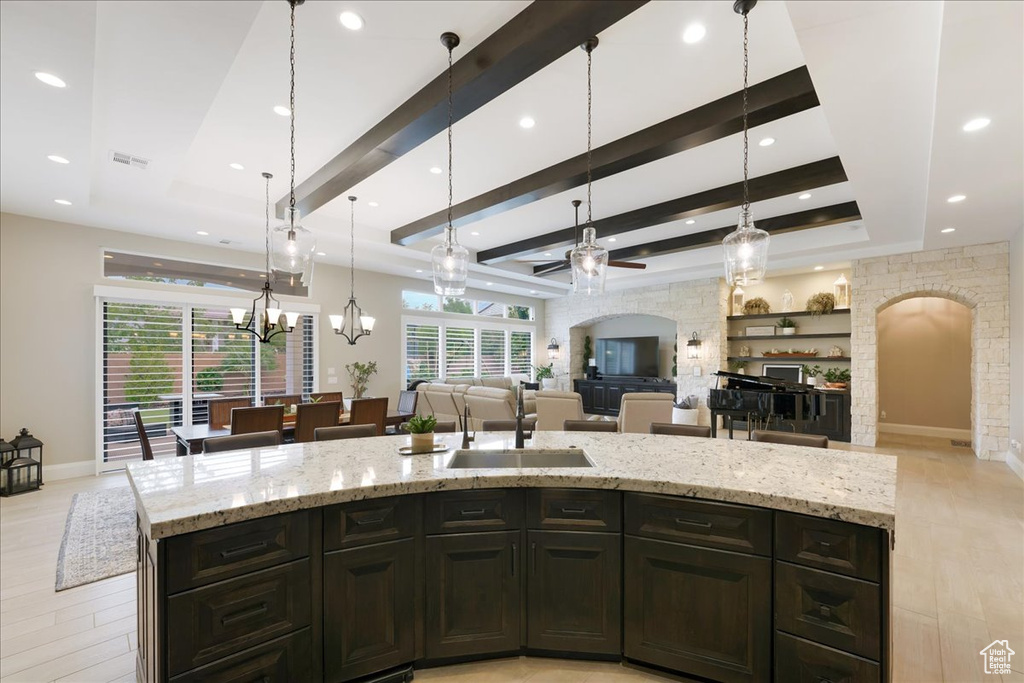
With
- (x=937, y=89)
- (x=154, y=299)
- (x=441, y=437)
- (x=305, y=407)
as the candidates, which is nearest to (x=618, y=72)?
(x=937, y=89)

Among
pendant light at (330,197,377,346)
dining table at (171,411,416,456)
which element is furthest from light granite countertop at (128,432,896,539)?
pendant light at (330,197,377,346)

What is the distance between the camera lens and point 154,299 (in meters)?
5.93

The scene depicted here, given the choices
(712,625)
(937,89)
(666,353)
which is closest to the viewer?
(712,625)

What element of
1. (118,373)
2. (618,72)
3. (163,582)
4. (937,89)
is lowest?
(163,582)

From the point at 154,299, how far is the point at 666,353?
9.80m

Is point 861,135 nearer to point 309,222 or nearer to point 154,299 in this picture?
point 309,222

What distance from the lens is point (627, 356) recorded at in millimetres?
11047

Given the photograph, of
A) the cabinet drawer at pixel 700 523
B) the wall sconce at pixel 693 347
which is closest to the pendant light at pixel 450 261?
the cabinet drawer at pixel 700 523

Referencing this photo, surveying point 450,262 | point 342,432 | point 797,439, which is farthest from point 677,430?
point 342,432

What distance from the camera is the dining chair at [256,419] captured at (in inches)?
165

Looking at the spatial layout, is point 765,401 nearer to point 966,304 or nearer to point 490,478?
point 966,304

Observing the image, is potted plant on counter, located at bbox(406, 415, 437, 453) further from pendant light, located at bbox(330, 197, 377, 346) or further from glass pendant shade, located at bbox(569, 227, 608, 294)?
pendant light, located at bbox(330, 197, 377, 346)

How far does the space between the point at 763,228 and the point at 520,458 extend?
5.63 metres

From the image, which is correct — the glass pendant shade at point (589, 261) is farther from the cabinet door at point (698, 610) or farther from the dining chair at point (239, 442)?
the dining chair at point (239, 442)
